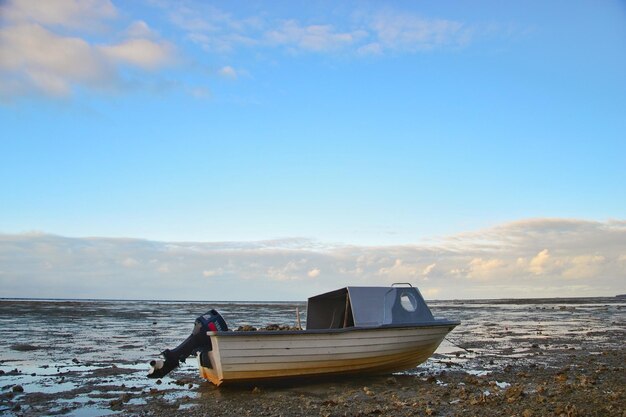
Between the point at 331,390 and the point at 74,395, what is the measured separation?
5465mm

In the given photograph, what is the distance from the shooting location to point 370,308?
44.5ft

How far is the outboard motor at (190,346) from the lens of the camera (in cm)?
1173

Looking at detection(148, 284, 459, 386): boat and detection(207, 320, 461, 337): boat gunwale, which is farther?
detection(148, 284, 459, 386): boat

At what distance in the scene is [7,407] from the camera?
1016 centimetres

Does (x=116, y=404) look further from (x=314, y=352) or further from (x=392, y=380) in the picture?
(x=392, y=380)

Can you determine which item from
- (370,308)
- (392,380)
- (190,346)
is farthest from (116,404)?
(392,380)

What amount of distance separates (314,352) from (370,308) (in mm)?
1993

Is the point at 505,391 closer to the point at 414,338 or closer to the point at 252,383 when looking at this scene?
the point at 414,338

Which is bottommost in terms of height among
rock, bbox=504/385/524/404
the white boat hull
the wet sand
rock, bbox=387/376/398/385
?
rock, bbox=387/376/398/385

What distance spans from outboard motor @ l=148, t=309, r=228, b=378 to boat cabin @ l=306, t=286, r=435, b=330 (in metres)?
3.32

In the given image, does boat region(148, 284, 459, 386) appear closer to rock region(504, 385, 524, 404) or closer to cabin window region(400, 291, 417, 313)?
cabin window region(400, 291, 417, 313)

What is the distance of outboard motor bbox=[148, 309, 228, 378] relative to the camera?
1173cm

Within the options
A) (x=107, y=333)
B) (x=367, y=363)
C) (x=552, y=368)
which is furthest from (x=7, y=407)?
(x=107, y=333)

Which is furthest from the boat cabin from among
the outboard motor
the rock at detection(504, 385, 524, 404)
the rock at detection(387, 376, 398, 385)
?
the rock at detection(504, 385, 524, 404)
